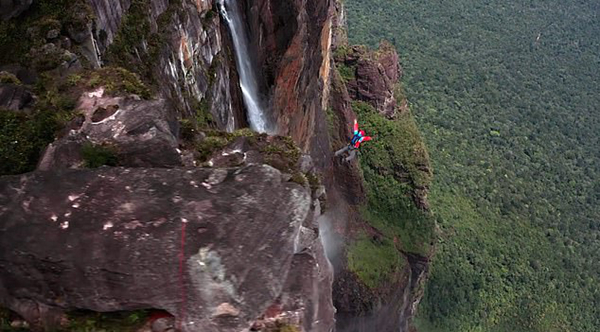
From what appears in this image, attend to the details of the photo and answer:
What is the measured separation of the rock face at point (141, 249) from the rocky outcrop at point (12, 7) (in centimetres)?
594

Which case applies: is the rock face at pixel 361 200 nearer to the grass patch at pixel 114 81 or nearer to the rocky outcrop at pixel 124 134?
the grass patch at pixel 114 81

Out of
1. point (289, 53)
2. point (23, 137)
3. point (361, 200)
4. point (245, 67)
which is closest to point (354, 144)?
point (361, 200)

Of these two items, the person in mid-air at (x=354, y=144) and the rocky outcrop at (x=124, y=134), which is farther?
the person in mid-air at (x=354, y=144)

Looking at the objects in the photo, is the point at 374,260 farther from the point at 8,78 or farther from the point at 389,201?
the point at 8,78

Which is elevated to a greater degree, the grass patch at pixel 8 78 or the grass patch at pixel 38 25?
the grass patch at pixel 38 25

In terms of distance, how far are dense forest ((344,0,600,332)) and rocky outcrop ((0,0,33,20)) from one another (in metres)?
35.6

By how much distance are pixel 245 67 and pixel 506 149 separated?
4762 cm

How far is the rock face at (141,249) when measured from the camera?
9.70 m

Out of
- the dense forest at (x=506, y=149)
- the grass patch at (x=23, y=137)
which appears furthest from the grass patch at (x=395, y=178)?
the grass patch at (x=23, y=137)

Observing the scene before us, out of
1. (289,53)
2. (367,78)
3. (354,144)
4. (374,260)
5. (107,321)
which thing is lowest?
(374,260)

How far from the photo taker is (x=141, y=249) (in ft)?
31.9

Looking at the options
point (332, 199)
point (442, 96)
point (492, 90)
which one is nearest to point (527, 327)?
point (332, 199)

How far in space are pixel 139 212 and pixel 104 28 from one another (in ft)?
25.2

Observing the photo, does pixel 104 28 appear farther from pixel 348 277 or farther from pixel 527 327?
pixel 527 327
